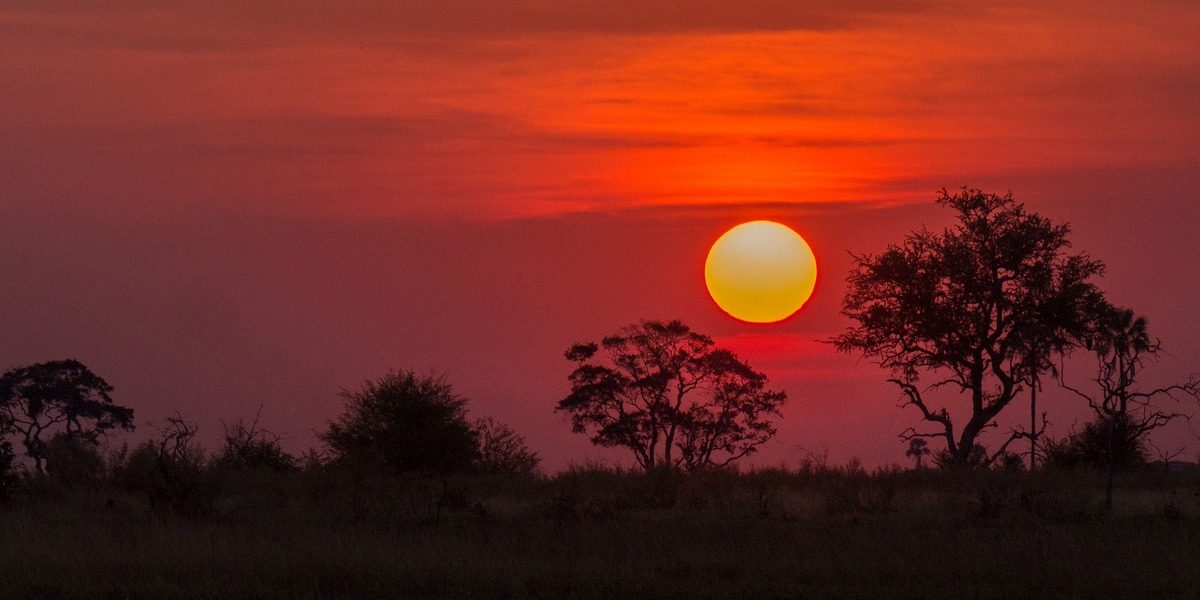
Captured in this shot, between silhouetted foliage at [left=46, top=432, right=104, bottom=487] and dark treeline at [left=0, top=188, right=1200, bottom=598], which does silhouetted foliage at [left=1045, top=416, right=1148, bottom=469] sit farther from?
silhouetted foliage at [left=46, top=432, right=104, bottom=487]

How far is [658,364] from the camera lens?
5319 centimetres

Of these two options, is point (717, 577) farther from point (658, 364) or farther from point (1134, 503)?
point (658, 364)

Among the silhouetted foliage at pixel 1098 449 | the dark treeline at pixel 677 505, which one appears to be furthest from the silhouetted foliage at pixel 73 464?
the silhouetted foliage at pixel 1098 449

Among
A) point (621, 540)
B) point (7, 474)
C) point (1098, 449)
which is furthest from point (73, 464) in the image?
point (1098, 449)

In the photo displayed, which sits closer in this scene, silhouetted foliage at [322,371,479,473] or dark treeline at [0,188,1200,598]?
dark treeline at [0,188,1200,598]

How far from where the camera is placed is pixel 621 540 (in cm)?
2138

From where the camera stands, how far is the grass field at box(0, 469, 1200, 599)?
17609 mm

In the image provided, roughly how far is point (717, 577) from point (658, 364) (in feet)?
115

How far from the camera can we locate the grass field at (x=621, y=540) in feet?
57.8

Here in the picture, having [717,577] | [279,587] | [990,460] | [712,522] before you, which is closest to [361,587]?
[279,587]

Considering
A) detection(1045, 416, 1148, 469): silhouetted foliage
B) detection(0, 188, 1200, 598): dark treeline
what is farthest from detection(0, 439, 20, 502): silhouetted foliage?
→ detection(1045, 416, 1148, 469): silhouetted foliage

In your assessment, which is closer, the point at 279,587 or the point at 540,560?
the point at 279,587

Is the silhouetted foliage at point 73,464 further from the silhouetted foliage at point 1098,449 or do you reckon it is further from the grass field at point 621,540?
the silhouetted foliage at point 1098,449

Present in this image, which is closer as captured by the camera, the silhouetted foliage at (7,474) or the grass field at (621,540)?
the grass field at (621,540)
